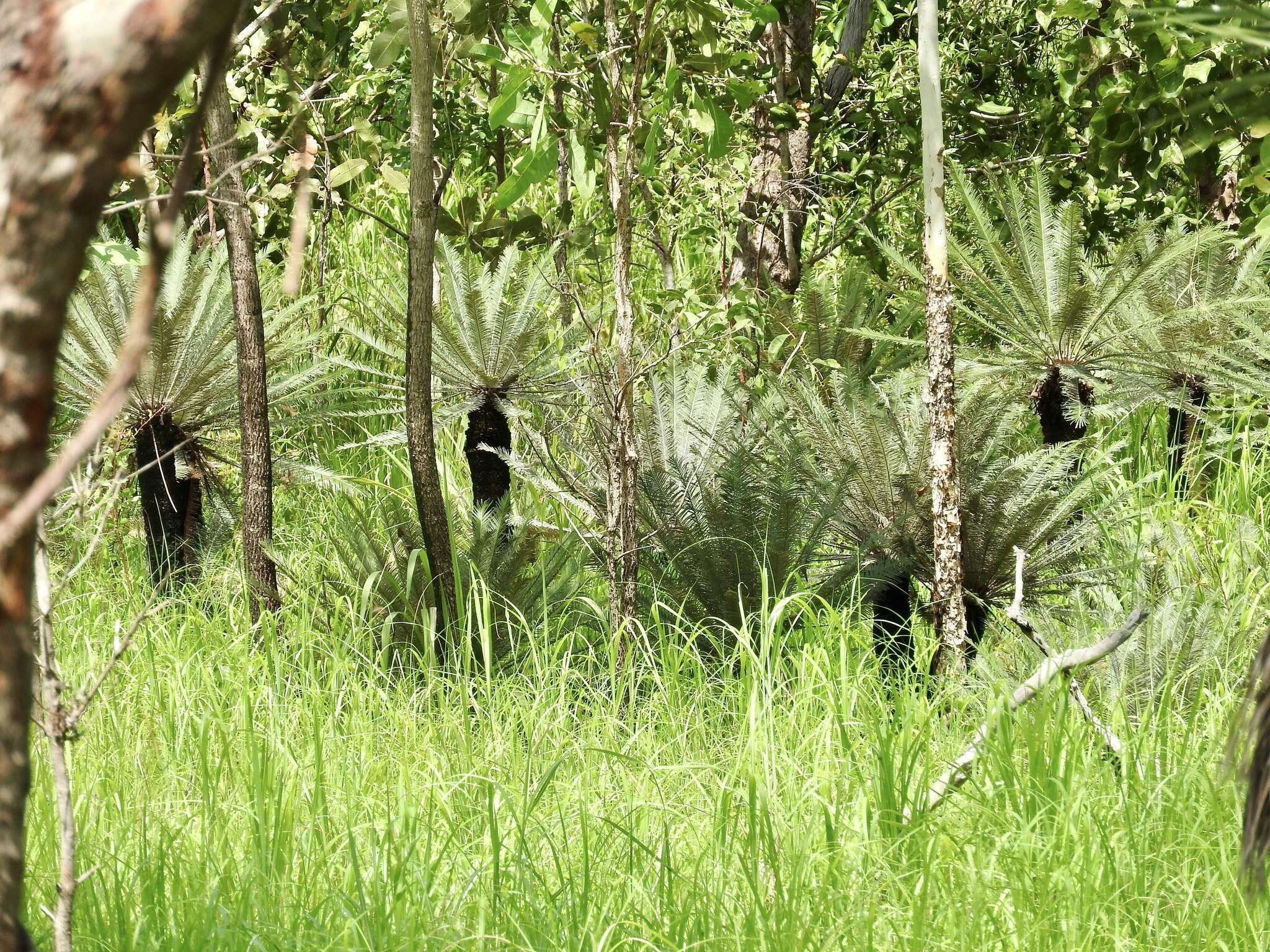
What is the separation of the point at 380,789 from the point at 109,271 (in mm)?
2320

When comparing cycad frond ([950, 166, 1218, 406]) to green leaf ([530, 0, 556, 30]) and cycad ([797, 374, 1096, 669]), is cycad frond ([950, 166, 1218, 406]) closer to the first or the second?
cycad ([797, 374, 1096, 669])

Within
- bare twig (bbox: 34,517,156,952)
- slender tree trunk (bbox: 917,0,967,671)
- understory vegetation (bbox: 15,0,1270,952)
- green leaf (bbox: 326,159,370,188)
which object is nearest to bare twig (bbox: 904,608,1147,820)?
understory vegetation (bbox: 15,0,1270,952)

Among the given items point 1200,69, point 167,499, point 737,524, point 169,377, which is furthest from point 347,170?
point 1200,69

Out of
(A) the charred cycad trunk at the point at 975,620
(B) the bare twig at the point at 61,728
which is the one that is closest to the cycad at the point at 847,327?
(A) the charred cycad trunk at the point at 975,620

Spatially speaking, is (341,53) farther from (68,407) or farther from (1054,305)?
(1054,305)

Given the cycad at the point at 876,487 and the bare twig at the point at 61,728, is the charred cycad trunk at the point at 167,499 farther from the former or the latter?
the bare twig at the point at 61,728

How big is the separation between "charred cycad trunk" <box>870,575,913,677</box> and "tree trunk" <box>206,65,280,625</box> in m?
1.51

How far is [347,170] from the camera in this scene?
327 cm

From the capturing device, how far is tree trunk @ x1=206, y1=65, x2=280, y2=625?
115 inches

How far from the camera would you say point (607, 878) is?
1.90 meters

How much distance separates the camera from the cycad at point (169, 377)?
12.2 ft

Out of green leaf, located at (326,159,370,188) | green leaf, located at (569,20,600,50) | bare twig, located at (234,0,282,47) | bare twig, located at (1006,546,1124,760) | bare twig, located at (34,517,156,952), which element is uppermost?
bare twig, located at (234,0,282,47)

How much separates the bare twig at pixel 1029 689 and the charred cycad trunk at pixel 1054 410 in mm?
1358

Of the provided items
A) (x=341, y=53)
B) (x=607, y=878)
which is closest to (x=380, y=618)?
(x=607, y=878)
